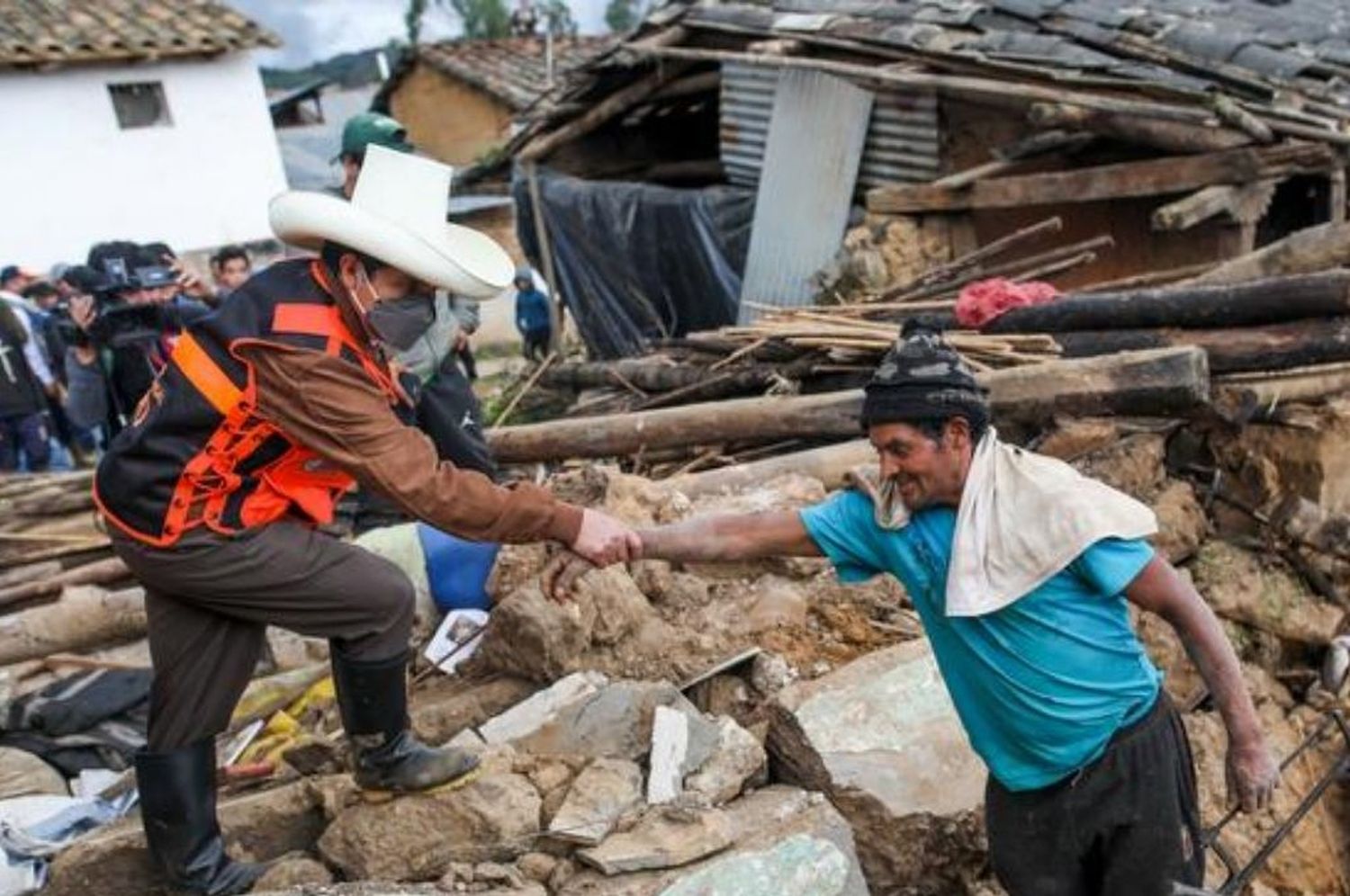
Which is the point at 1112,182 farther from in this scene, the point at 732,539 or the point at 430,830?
the point at 430,830

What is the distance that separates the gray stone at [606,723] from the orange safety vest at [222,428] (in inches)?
43.3

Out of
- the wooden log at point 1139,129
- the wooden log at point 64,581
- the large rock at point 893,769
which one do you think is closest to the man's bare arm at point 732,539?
the large rock at point 893,769

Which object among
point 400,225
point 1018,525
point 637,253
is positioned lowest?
point 637,253

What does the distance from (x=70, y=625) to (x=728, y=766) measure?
325cm

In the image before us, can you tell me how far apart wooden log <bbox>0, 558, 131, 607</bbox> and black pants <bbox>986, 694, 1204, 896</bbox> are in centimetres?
416

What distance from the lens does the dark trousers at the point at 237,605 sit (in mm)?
2994

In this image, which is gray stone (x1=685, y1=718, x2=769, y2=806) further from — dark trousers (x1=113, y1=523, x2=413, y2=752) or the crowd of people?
the crowd of people

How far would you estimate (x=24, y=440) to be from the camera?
9.12 meters

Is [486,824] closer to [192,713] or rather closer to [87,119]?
[192,713]

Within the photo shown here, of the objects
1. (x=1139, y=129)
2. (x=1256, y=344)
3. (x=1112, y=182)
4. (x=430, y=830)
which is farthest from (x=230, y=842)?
(x=1112, y=182)

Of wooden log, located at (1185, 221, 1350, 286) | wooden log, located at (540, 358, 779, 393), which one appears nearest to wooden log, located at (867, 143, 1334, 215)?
wooden log, located at (1185, 221, 1350, 286)

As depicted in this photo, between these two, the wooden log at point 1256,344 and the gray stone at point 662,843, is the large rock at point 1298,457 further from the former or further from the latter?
the gray stone at point 662,843

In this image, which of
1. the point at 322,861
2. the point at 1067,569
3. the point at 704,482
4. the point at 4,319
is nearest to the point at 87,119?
the point at 4,319

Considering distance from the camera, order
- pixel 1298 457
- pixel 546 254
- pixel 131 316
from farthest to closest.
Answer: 1. pixel 546 254
2. pixel 131 316
3. pixel 1298 457
